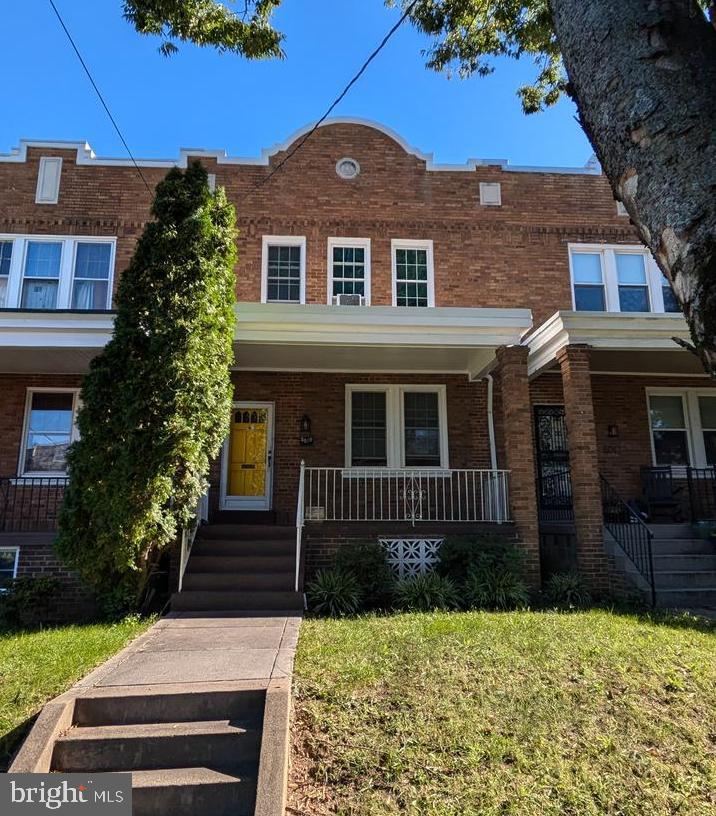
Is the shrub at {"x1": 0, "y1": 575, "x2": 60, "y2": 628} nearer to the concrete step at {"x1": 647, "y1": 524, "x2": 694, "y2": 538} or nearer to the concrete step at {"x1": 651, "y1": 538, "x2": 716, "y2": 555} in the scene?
the concrete step at {"x1": 651, "y1": 538, "x2": 716, "y2": 555}

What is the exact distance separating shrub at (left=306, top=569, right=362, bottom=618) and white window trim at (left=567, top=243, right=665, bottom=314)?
777 centimetres

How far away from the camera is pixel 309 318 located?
353 inches

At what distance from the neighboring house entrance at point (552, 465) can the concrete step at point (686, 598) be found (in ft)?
10.6

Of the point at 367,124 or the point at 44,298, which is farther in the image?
the point at 367,124

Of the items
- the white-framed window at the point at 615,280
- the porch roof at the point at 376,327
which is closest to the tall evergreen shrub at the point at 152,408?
the porch roof at the point at 376,327

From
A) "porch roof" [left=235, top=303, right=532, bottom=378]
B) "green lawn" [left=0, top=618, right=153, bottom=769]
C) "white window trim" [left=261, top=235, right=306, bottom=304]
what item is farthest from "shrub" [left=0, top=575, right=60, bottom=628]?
"white window trim" [left=261, top=235, right=306, bottom=304]

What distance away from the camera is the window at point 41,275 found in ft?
37.8

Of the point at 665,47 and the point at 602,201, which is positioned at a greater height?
the point at 602,201

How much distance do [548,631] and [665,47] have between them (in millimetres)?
5441

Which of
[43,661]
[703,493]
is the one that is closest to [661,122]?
[43,661]

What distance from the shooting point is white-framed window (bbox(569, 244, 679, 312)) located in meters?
12.2

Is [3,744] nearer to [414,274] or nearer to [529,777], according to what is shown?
[529,777]

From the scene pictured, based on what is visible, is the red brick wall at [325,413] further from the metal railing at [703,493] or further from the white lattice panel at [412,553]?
the metal railing at [703,493]

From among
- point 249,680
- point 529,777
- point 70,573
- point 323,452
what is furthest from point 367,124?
point 529,777
